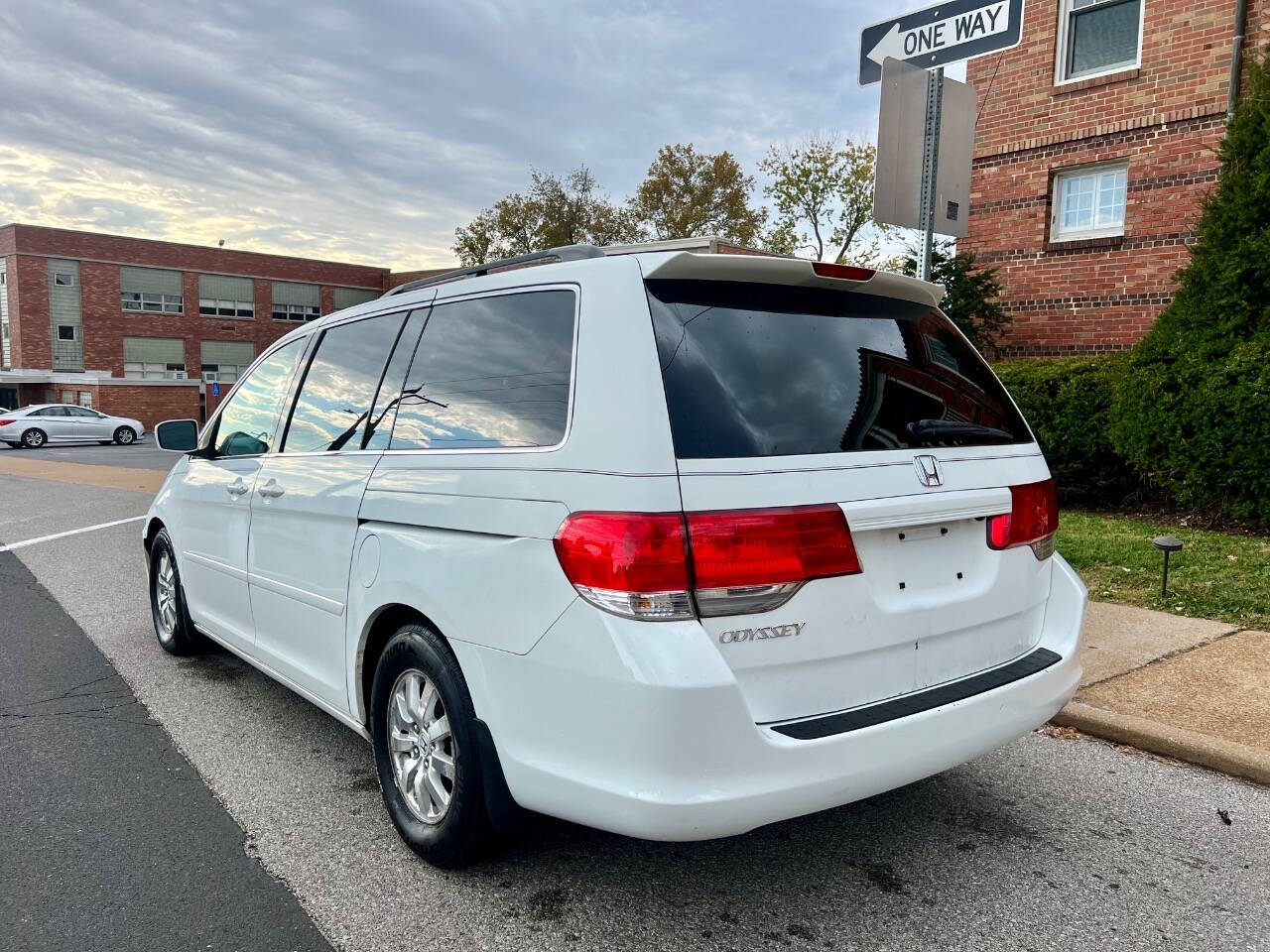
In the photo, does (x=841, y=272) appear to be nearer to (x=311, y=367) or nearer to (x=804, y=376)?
(x=804, y=376)

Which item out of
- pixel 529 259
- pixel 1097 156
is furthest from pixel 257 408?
pixel 1097 156

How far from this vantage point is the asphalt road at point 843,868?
2.69 m

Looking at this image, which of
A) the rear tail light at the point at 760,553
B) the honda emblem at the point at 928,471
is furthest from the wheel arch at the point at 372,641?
the honda emblem at the point at 928,471

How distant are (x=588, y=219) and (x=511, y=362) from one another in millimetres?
44975

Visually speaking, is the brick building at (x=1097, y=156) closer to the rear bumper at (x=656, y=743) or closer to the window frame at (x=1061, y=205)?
the window frame at (x=1061, y=205)

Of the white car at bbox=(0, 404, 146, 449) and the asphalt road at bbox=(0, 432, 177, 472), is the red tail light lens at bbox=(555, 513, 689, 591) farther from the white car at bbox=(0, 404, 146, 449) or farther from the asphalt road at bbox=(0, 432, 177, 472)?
the white car at bbox=(0, 404, 146, 449)

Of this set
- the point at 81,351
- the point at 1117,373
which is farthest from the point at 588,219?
the point at 1117,373

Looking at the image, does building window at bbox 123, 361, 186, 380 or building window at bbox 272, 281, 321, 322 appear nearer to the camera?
building window at bbox 123, 361, 186, 380

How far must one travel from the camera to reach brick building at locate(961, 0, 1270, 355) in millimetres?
11445

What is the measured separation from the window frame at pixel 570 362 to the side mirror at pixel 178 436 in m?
2.61

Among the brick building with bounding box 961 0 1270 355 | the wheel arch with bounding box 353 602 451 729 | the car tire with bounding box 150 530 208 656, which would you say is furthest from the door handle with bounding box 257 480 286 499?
the brick building with bounding box 961 0 1270 355

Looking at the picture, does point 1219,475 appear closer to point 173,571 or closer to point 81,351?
point 173,571

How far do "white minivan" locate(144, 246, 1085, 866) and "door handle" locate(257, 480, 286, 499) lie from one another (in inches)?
16.0

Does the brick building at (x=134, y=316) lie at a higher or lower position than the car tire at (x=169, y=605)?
higher
